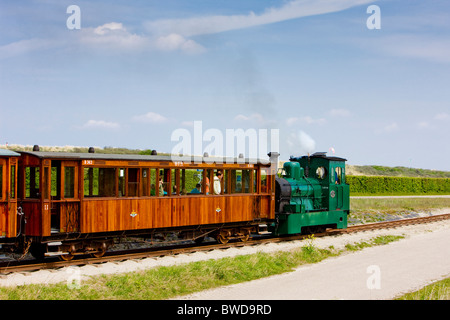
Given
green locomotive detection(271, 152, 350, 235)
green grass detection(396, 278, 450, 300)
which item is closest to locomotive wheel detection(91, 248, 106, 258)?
green locomotive detection(271, 152, 350, 235)

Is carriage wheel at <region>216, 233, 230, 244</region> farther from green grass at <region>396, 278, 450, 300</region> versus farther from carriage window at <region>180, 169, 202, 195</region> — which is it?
green grass at <region>396, 278, 450, 300</region>

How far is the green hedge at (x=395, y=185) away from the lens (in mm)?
55000

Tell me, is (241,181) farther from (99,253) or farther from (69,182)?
(69,182)

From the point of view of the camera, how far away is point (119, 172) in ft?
50.6

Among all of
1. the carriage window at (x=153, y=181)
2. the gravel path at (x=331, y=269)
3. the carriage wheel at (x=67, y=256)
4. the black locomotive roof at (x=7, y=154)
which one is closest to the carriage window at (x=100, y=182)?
the carriage window at (x=153, y=181)

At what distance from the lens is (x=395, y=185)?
193 ft

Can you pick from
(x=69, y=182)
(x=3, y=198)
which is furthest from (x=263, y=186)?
(x=3, y=198)

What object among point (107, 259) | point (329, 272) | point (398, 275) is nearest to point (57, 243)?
point (107, 259)

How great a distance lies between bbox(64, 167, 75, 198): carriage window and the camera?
14523 mm

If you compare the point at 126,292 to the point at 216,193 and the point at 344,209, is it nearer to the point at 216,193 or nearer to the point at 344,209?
the point at 216,193

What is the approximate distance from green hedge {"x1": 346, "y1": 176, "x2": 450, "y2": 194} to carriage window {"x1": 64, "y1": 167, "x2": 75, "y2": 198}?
41.4 metres

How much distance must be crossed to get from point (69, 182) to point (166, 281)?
420cm

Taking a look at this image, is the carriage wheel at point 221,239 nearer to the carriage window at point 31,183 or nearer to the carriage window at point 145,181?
the carriage window at point 145,181

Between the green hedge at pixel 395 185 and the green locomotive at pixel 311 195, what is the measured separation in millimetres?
30477
